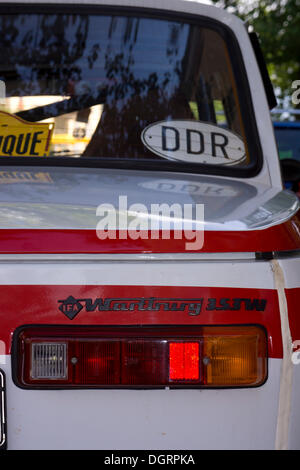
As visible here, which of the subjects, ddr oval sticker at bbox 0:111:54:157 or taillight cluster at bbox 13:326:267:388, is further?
ddr oval sticker at bbox 0:111:54:157

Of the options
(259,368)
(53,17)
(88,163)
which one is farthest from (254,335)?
(53,17)

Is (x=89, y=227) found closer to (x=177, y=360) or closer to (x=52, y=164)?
(x=177, y=360)

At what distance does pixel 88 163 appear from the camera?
2.43m

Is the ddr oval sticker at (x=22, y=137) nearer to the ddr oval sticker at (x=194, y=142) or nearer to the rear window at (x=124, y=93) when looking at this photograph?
the rear window at (x=124, y=93)

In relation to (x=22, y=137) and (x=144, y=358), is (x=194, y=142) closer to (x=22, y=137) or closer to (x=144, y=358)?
(x=22, y=137)

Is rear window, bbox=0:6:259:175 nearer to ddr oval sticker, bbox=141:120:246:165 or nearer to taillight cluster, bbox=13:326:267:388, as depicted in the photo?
ddr oval sticker, bbox=141:120:246:165

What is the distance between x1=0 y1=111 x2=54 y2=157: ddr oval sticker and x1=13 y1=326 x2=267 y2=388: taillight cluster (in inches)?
39.8

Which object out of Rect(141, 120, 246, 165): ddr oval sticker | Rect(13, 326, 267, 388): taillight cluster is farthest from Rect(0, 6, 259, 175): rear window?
Rect(13, 326, 267, 388): taillight cluster

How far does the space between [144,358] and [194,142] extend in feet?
3.69

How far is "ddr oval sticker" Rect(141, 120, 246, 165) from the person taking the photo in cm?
251

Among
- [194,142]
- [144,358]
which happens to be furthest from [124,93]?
[144,358]

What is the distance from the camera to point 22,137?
2.52 m

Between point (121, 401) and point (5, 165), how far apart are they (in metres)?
1.05

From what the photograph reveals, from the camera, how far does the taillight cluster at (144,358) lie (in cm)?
160
